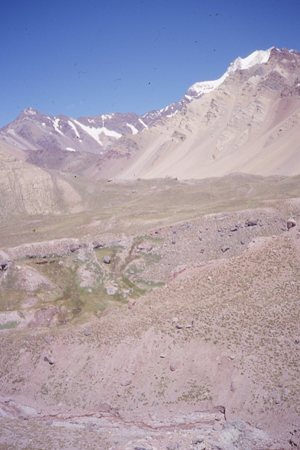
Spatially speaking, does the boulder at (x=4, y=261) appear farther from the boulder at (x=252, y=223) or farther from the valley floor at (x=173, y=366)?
the boulder at (x=252, y=223)

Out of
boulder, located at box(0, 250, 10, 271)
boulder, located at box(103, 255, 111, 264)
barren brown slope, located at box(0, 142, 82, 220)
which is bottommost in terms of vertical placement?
boulder, located at box(103, 255, 111, 264)

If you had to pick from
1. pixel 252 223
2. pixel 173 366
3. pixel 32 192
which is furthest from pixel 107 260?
pixel 32 192

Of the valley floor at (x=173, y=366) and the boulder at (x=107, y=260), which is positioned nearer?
the valley floor at (x=173, y=366)

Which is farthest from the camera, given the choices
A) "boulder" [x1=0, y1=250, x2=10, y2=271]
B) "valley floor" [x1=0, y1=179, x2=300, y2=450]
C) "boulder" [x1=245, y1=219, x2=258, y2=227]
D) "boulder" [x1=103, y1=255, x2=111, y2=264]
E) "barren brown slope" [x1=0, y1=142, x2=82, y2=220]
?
"barren brown slope" [x1=0, y1=142, x2=82, y2=220]

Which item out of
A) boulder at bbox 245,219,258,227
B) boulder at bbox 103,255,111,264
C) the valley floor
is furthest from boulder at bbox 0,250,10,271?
boulder at bbox 245,219,258,227

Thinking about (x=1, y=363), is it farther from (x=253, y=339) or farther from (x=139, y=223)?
(x=139, y=223)

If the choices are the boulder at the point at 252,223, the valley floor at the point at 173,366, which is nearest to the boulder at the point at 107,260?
the valley floor at the point at 173,366

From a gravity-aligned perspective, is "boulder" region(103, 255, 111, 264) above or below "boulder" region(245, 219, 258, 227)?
below

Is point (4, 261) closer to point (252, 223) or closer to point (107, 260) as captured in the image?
point (107, 260)

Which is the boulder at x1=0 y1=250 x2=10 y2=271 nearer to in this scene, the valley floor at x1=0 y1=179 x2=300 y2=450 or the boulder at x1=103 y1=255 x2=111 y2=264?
the valley floor at x1=0 y1=179 x2=300 y2=450

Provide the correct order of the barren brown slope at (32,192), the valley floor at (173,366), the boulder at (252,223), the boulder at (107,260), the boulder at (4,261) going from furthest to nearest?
the barren brown slope at (32,192) → the boulder at (107,260) → the boulder at (252,223) → the boulder at (4,261) → the valley floor at (173,366)

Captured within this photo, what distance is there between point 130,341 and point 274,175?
136 meters

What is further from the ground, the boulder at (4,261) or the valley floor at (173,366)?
the boulder at (4,261)

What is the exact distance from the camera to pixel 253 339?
4125 centimetres
